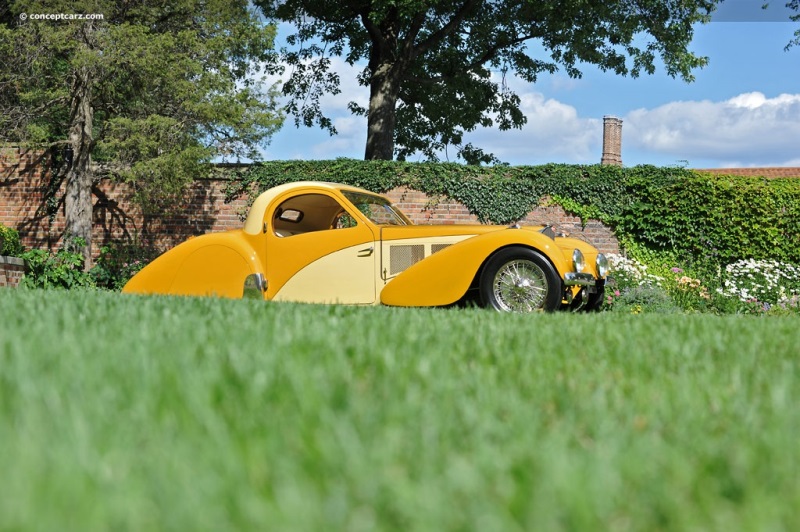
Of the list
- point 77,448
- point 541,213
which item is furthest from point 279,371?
point 541,213

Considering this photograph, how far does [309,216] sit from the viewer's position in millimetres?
9492

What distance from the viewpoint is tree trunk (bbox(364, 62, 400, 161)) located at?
60.8 ft

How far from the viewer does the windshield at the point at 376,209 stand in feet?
30.5

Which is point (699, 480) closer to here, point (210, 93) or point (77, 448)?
point (77, 448)

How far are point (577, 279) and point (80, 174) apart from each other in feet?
37.7

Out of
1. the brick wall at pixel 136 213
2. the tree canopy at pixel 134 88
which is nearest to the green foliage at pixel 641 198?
the brick wall at pixel 136 213

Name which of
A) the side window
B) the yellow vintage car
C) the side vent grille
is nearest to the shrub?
the yellow vintage car

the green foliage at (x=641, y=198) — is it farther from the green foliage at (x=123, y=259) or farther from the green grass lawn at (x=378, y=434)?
the green grass lawn at (x=378, y=434)

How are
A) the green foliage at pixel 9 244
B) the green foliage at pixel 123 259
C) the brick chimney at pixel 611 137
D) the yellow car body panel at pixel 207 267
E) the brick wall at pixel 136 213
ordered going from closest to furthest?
the yellow car body panel at pixel 207 267
the green foliage at pixel 9 244
the brick wall at pixel 136 213
the green foliage at pixel 123 259
the brick chimney at pixel 611 137

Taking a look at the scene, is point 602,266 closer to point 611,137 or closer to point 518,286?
point 518,286

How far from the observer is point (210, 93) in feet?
51.7

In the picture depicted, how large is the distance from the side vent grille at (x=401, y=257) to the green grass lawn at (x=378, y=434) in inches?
188

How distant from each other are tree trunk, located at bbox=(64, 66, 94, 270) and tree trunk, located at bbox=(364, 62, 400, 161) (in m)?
6.02

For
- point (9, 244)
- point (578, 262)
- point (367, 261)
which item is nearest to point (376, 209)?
point (367, 261)
